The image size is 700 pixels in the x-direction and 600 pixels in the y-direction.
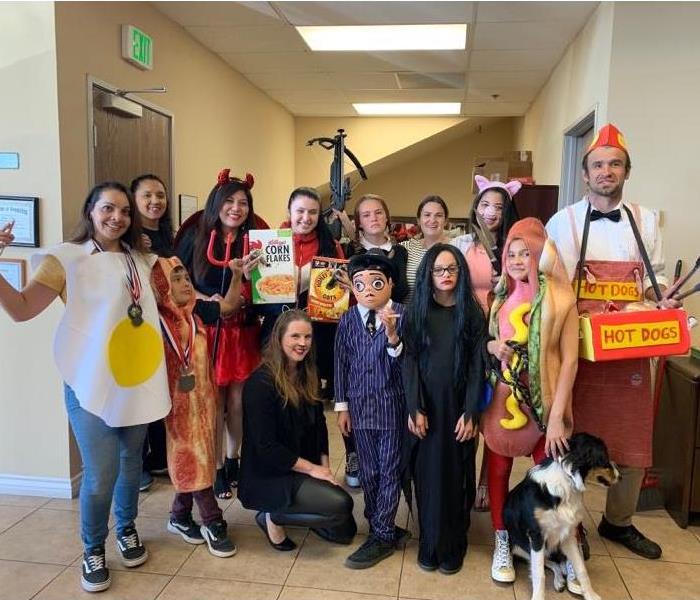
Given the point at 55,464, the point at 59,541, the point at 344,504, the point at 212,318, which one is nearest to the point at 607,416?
the point at 344,504

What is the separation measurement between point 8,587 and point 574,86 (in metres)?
4.18

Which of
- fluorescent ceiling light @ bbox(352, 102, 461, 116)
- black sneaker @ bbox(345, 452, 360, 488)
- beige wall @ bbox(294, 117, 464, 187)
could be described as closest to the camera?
black sneaker @ bbox(345, 452, 360, 488)

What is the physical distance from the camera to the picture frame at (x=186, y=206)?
4.23 m

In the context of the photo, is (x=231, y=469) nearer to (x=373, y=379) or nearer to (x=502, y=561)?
(x=373, y=379)

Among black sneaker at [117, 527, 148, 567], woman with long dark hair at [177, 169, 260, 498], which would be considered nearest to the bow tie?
woman with long dark hair at [177, 169, 260, 498]

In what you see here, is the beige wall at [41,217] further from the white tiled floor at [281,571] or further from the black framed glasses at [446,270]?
the black framed glasses at [446,270]

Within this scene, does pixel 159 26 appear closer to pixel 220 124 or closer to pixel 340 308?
pixel 220 124

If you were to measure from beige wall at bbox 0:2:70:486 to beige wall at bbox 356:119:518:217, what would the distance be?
6.55 metres

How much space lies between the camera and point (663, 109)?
3.08 m

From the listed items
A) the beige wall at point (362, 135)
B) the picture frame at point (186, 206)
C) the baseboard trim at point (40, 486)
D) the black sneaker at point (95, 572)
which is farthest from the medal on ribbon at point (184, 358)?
the beige wall at point (362, 135)

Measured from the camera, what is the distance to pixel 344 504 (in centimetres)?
228

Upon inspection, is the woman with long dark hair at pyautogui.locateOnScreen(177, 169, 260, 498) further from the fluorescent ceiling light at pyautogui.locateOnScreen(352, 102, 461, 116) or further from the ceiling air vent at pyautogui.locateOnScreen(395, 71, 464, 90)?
the fluorescent ceiling light at pyautogui.locateOnScreen(352, 102, 461, 116)

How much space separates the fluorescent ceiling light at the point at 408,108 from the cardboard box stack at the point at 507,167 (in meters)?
1.05

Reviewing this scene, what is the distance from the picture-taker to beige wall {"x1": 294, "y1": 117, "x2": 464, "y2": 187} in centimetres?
772
